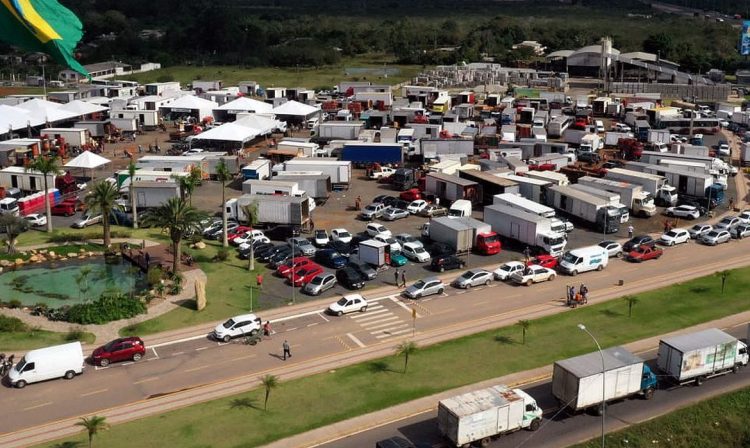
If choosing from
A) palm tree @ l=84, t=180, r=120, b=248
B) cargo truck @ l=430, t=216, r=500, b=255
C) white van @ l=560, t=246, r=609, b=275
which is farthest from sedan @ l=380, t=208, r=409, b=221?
palm tree @ l=84, t=180, r=120, b=248

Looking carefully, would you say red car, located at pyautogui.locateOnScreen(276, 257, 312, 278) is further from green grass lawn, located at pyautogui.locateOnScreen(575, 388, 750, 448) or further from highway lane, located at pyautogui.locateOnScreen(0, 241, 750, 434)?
green grass lawn, located at pyautogui.locateOnScreen(575, 388, 750, 448)

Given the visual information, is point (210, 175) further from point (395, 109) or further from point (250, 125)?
point (395, 109)

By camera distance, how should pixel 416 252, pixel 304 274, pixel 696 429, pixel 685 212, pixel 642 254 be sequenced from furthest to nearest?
1. pixel 685 212
2. pixel 642 254
3. pixel 416 252
4. pixel 304 274
5. pixel 696 429

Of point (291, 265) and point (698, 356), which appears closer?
point (698, 356)

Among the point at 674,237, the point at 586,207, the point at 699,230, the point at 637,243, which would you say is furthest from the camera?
the point at 586,207

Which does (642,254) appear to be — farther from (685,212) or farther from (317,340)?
(317,340)

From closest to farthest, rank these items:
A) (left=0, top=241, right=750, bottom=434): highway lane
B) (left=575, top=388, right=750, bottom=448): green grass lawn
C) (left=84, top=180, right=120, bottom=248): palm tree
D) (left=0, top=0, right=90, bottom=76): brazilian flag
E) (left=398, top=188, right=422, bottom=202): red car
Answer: (left=0, top=0, right=90, bottom=76): brazilian flag → (left=575, top=388, right=750, bottom=448): green grass lawn → (left=0, top=241, right=750, bottom=434): highway lane → (left=84, top=180, right=120, bottom=248): palm tree → (left=398, top=188, right=422, bottom=202): red car

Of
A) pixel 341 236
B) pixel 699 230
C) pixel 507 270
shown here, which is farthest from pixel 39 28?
pixel 699 230
